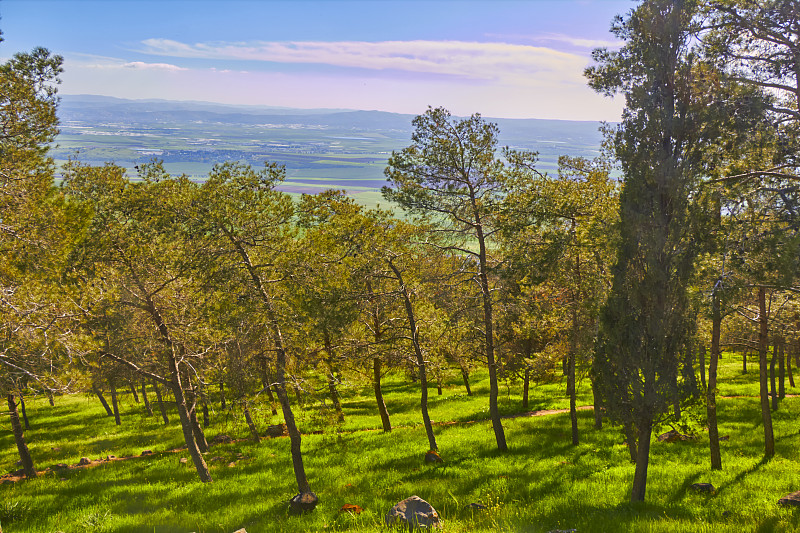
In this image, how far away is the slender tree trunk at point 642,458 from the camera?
1102 centimetres

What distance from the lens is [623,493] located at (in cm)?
1301

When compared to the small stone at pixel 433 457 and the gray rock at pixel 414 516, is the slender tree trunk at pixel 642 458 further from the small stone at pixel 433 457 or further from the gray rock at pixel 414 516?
the small stone at pixel 433 457

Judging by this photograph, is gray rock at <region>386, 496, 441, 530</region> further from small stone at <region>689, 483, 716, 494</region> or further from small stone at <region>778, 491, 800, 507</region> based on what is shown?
Result: small stone at <region>778, 491, 800, 507</region>

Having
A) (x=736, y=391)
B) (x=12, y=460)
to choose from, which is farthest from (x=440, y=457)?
(x=736, y=391)

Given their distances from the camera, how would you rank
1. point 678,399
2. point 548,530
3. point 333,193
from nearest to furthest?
point 548,530 → point 678,399 → point 333,193

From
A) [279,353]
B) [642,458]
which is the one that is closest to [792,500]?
[642,458]

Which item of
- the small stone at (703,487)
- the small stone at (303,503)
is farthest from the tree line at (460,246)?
the small stone at (703,487)

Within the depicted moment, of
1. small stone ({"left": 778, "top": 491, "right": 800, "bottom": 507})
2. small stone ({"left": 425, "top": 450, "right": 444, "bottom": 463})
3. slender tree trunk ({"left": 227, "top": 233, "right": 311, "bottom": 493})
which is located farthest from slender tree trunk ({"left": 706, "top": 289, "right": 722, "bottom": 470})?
slender tree trunk ({"left": 227, "top": 233, "right": 311, "bottom": 493})

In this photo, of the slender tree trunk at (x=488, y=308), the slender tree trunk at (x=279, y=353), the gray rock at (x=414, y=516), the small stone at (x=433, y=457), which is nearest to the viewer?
the gray rock at (x=414, y=516)

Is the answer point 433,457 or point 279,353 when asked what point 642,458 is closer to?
point 433,457

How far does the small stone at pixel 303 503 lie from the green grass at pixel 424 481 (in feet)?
1.30

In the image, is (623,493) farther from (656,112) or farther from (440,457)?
(656,112)

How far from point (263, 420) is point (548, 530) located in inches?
336

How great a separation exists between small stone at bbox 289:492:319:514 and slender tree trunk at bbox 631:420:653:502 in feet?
28.0
